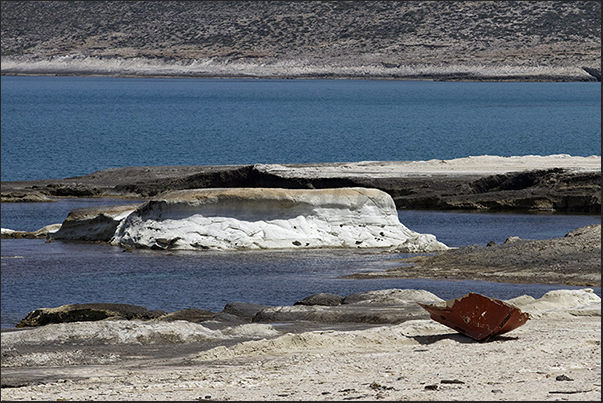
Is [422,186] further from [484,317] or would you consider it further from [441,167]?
[484,317]

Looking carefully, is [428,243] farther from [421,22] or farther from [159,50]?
[159,50]

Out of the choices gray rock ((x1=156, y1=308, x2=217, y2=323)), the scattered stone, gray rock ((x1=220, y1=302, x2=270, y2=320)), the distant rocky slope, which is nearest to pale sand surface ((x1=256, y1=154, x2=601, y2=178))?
gray rock ((x1=220, y1=302, x2=270, y2=320))

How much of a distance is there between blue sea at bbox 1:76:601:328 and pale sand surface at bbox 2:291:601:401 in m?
6.38

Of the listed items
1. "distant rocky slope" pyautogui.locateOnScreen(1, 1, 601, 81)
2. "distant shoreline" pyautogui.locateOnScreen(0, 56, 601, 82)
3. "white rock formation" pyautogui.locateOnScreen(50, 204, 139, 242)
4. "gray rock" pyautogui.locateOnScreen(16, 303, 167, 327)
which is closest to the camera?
"gray rock" pyautogui.locateOnScreen(16, 303, 167, 327)

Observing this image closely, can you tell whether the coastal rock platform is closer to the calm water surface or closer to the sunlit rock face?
the calm water surface

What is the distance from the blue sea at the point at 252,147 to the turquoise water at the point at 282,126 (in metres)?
0.20

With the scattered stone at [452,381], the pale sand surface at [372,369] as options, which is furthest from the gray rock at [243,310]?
the scattered stone at [452,381]

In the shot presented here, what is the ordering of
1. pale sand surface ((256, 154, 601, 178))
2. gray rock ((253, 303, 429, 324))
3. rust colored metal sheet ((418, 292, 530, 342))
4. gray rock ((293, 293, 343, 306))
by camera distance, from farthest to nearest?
pale sand surface ((256, 154, 601, 178)) → gray rock ((293, 293, 343, 306)) → gray rock ((253, 303, 429, 324)) → rust colored metal sheet ((418, 292, 530, 342))

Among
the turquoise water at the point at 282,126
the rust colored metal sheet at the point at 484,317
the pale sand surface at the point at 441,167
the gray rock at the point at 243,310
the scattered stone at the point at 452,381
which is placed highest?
the scattered stone at the point at 452,381

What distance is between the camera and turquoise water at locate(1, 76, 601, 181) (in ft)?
217

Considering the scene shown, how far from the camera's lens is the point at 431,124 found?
3765 inches

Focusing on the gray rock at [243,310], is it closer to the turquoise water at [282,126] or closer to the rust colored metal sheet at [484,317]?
the rust colored metal sheet at [484,317]

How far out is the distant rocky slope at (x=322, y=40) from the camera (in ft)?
524

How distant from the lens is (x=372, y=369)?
35.2 ft
